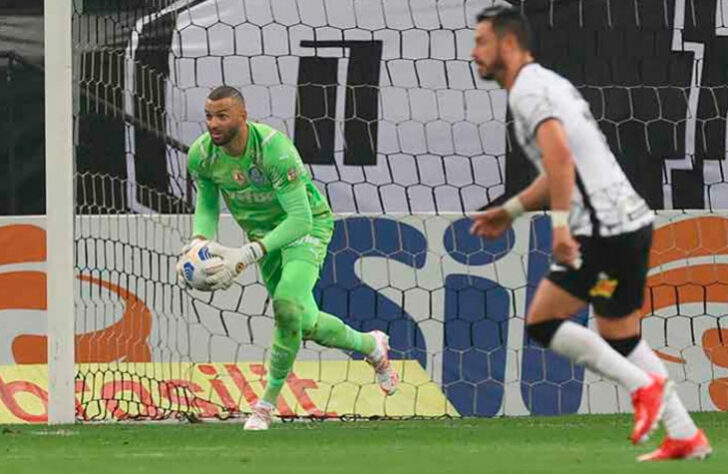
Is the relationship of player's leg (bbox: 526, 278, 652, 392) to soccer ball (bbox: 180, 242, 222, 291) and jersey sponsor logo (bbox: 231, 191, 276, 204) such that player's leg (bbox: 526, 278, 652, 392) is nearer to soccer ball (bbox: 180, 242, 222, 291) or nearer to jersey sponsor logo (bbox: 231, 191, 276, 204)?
soccer ball (bbox: 180, 242, 222, 291)

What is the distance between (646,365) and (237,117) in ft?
13.0

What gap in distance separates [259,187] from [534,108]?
4.05 meters

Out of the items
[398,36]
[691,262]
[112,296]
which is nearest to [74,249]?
[112,296]

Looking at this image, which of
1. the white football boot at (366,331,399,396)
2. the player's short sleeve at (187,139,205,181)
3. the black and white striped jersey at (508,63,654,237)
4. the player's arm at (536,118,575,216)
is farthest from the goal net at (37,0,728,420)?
the player's arm at (536,118,575,216)

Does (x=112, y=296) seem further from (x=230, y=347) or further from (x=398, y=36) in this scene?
(x=398, y=36)

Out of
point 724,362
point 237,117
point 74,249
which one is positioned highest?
point 237,117

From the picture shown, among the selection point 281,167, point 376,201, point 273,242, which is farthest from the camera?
point 376,201

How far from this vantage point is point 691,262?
43.4 ft

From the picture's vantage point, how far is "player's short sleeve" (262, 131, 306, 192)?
11.2 metres

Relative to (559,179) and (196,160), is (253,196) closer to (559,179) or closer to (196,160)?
(196,160)

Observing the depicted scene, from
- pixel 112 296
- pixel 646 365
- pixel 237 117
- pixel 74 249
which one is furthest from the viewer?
pixel 112 296

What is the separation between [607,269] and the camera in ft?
25.2

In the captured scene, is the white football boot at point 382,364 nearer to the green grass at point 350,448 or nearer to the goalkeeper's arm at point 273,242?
the green grass at point 350,448

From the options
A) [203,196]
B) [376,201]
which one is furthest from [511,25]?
[376,201]
